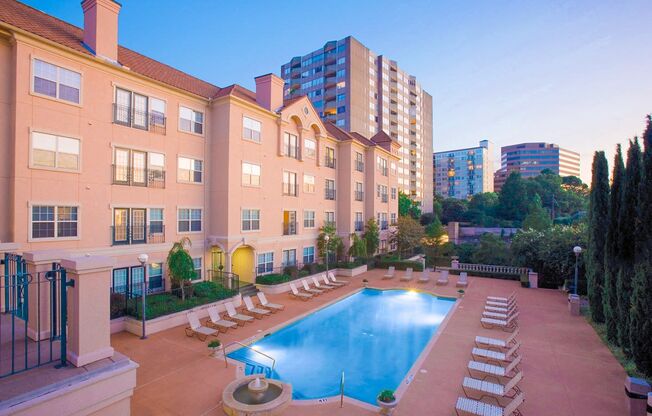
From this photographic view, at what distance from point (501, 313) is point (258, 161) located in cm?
1733

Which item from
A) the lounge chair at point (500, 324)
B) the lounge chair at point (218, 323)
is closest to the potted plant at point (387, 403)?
the lounge chair at point (218, 323)

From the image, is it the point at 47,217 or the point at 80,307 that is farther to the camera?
the point at 47,217

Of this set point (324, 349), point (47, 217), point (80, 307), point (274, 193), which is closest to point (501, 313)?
point (324, 349)

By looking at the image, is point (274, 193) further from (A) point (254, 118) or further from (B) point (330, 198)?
(B) point (330, 198)

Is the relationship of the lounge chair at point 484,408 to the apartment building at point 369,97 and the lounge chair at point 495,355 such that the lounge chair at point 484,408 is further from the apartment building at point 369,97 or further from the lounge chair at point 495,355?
the apartment building at point 369,97

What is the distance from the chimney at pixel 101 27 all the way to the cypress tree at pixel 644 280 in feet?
75.2

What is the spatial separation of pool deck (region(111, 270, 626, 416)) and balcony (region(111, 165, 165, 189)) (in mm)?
7473

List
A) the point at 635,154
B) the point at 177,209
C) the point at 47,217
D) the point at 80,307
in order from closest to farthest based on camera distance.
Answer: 1. the point at 80,307
2. the point at 635,154
3. the point at 47,217
4. the point at 177,209

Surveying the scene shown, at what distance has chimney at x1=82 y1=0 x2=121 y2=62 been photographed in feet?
51.5

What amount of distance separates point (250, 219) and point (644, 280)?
19214mm

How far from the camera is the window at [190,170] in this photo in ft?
62.9

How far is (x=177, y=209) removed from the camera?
61.9ft

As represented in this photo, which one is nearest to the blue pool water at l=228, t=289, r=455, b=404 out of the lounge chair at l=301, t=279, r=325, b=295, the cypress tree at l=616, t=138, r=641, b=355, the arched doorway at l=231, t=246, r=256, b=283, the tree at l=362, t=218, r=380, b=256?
the lounge chair at l=301, t=279, r=325, b=295

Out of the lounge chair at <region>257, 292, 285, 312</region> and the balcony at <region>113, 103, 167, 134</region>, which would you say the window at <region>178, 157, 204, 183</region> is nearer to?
the balcony at <region>113, 103, 167, 134</region>
